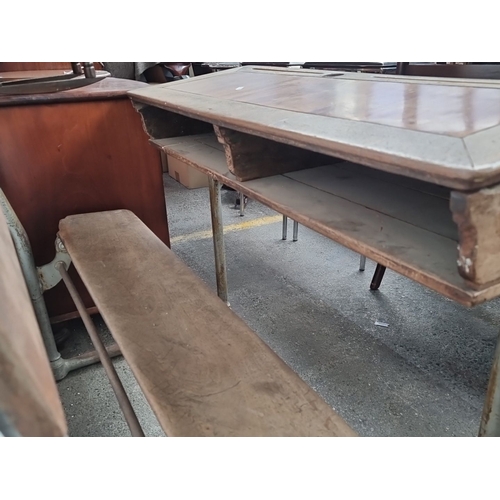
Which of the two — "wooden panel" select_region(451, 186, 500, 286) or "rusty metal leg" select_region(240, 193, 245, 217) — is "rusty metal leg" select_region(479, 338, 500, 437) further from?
"rusty metal leg" select_region(240, 193, 245, 217)

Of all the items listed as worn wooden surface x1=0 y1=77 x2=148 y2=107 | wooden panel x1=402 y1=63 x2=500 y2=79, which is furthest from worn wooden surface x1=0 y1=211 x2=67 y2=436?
wooden panel x1=402 y1=63 x2=500 y2=79

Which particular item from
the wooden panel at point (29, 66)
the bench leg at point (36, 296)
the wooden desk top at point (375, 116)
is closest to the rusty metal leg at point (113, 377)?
the bench leg at point (36, 296)

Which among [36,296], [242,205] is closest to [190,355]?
[36,296]

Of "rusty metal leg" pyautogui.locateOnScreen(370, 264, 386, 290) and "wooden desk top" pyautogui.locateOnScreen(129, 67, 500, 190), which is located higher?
"wooden desk top" pyautogui.locateOnScreen(129, 67, 500, 190)

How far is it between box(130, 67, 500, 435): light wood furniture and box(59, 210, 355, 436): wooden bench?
0.35m

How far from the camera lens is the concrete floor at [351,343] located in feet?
5.49

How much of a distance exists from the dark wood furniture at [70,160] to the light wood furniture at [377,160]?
0.30 metres

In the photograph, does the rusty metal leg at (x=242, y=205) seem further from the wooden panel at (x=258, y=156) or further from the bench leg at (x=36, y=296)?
the wooden panel at (x=258, y=156)

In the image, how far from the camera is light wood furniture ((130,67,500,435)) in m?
0.71

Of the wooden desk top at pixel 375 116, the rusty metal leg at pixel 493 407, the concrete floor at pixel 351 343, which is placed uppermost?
the wooden desk top at pixel 375 116

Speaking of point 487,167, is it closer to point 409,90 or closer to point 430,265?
point 430,265

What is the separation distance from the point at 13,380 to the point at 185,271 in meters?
1.08

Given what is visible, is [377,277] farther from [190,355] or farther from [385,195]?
[190,355]

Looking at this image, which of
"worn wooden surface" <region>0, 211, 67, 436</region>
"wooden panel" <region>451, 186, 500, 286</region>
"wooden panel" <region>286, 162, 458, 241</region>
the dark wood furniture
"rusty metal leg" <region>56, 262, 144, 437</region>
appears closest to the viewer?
"worn wooden surface" <region>0, 211, 67, 436</region>
